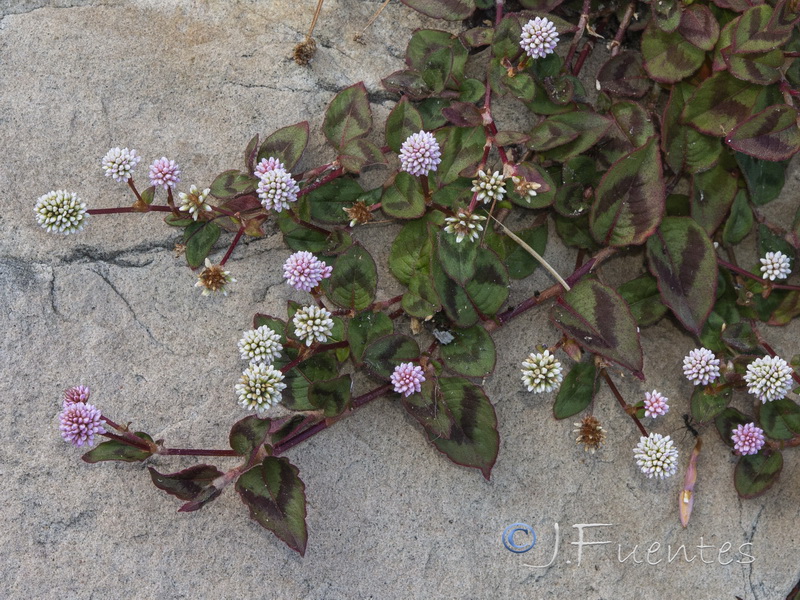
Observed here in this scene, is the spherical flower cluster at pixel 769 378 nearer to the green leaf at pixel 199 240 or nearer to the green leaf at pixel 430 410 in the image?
the green leaf at pixel 430 410

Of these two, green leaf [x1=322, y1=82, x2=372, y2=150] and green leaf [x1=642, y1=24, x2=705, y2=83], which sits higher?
green leaf [x1=642, y1=24, x2=705, y2=83]

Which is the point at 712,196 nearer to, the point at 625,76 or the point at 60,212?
the point at 625,76

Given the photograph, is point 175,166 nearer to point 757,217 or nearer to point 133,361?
point 133,361

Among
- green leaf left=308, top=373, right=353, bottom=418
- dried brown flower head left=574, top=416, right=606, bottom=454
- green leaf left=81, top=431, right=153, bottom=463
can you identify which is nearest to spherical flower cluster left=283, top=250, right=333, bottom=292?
green leaf left=308, top=373, right=353, bottom=418

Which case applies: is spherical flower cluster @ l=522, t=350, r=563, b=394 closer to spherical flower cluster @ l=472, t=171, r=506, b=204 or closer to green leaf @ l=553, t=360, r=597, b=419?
green leaf @ l=553, t=360, r=597, b=419

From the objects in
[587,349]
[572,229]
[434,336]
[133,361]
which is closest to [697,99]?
[572,229]

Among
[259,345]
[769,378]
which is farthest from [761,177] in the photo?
[259,345]

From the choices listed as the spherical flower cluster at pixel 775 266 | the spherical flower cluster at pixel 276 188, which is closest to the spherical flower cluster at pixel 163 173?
the spherical flower cluster at pixel 276 188
